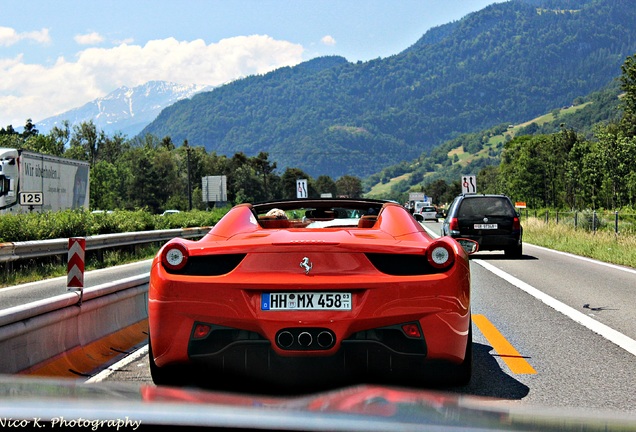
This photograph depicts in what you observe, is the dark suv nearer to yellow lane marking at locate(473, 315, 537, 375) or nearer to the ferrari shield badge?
yellow lane marking at locate(473, 315, 537, 375)

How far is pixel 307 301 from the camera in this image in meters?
4.72

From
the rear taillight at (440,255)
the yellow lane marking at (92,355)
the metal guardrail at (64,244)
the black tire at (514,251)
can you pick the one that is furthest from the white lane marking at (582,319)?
the metal guardrail at (64,244)

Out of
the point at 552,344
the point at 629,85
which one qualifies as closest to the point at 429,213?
the point at 629,85

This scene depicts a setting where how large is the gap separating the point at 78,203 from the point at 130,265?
42.3ft

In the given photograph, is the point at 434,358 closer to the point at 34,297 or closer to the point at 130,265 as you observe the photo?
the point at 34,297

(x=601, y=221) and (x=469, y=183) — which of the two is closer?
(x=601, y=221)

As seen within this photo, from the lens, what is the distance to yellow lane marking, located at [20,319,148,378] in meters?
5.83

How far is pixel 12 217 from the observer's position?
19969 mm

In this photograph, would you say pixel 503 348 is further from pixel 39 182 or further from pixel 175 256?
pixel 39 182

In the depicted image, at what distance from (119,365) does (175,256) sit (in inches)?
77.7

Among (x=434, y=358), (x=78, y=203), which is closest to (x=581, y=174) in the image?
(x=78, y=203)

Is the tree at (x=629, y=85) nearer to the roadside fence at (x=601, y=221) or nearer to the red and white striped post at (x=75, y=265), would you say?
the roadside fence at (x=601, y=221)

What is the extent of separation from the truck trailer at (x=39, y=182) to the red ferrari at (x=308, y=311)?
18.1 metres

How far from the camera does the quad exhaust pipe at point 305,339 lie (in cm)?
467
